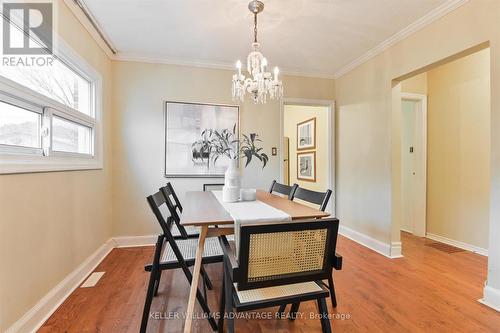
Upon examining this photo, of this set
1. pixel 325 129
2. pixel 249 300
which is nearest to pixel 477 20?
pixel 325 129

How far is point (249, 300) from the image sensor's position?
1.09m

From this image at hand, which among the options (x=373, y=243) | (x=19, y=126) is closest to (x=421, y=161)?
(x=373, y=243)

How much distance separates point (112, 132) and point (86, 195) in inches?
38.7

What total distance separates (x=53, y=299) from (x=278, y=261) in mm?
1773

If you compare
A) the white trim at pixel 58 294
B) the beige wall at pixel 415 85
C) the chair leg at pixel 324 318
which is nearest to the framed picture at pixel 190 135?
the white trim at pixel 58 294

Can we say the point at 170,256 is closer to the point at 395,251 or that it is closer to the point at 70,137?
the point at 70,137

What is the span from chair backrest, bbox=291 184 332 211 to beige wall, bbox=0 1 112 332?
1891 millimetres

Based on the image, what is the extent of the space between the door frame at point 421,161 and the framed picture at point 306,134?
154 centimetres

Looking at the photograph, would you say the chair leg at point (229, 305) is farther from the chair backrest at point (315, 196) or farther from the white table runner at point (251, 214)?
the chair backrest at point (315, 196)

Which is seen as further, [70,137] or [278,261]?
[70,137]

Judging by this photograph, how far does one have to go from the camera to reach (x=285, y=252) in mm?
1069

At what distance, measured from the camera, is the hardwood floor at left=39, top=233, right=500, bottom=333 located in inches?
60.6

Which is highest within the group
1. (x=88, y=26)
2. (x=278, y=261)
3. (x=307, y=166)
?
(x=88, y=26)

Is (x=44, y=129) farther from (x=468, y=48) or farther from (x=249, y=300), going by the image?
(x=468, y=48)
